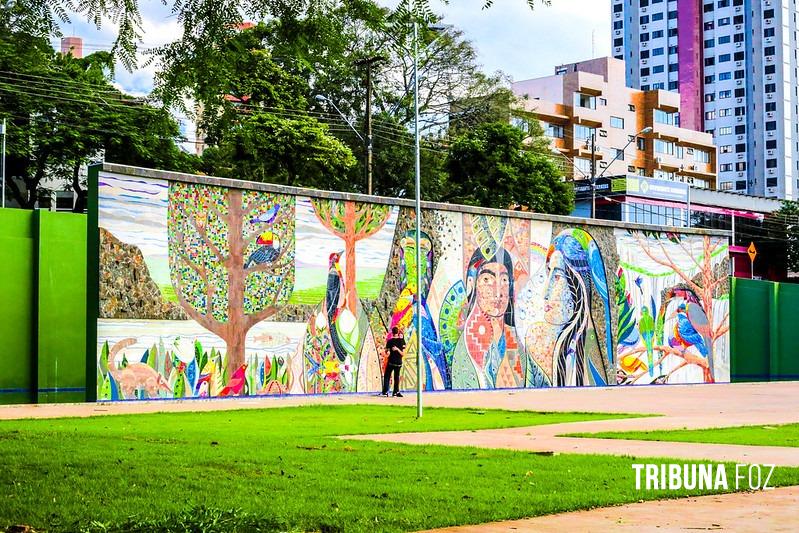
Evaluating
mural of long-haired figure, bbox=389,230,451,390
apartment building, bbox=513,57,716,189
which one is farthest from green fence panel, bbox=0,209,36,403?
apartment building, bbox=513,57,716,189

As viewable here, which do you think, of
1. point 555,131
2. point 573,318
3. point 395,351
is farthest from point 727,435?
point 555,131

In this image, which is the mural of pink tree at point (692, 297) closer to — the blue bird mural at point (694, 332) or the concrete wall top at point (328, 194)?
the blue bird mural at point (694, 332)

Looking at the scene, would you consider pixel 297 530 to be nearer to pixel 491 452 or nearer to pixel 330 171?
pixel 491 452

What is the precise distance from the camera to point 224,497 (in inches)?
347

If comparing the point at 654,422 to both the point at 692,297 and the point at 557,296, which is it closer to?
the point at 557,296

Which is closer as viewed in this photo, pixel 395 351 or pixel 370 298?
pixel 395 351

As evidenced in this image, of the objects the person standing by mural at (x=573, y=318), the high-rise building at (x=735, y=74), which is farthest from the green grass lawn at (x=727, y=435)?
the high-rise building at (x=735, y=74)

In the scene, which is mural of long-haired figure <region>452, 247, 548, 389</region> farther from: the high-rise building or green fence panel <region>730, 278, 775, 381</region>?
the high-rise building

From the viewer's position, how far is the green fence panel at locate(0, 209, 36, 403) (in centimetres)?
2238

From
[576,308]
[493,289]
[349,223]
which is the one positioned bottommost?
[576,308]

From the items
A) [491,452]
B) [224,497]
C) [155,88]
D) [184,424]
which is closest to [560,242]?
[184,424]

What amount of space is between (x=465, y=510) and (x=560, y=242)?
2417 cm

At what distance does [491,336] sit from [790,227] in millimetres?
64487

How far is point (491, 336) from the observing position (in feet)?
98.0
